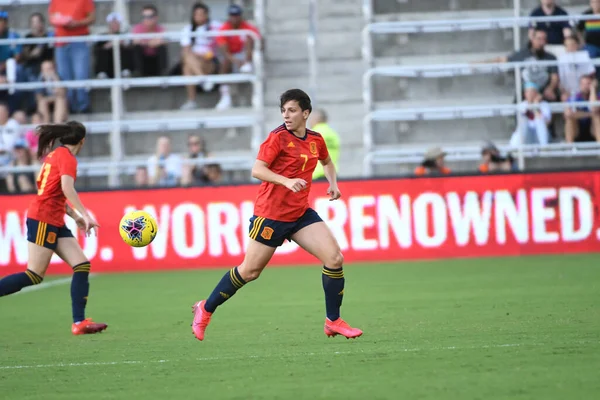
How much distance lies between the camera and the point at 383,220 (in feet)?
55.1

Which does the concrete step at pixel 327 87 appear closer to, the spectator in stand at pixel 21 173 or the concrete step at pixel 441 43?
the concrete step at pixel 441 43

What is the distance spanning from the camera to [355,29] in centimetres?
2117

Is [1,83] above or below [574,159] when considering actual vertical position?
above

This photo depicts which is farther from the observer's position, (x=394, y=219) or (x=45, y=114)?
(x=45, y=114)

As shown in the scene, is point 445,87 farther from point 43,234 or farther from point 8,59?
point 43,234

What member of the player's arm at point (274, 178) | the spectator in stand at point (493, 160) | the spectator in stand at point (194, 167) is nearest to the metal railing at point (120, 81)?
the spectator in stand at point (194, 167)

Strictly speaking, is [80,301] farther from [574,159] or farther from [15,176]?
[574,159]

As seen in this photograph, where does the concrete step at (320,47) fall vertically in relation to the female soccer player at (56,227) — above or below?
above

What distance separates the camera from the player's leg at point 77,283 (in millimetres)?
10078

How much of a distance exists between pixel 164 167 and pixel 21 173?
2.58 m

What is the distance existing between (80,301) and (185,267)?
7.00 metres

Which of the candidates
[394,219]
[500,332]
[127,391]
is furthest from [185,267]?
[127,391]

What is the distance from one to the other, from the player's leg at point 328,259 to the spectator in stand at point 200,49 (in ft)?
36.6

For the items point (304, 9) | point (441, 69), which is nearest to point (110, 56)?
point (304, 9)
